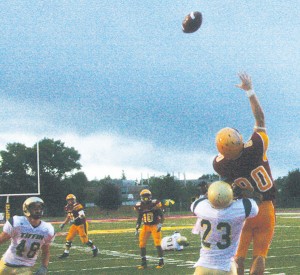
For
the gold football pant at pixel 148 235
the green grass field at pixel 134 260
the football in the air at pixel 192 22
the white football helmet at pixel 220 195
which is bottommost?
the green grass field at pixel 134 260

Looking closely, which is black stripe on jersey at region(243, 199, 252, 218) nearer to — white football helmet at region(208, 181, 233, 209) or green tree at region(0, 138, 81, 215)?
white football helmet at region(208, 181, 233, 209)

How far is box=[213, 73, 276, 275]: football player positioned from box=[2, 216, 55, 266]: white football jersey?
2.19 m

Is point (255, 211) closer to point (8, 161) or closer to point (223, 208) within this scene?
point (223, 208)

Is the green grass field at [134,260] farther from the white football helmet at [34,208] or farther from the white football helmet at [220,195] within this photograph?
the white football helmet at [220,195]

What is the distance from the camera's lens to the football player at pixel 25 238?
22.4ft

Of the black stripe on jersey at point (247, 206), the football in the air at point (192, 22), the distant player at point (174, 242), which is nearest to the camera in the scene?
the black stripe on jersey at point (247, 206)

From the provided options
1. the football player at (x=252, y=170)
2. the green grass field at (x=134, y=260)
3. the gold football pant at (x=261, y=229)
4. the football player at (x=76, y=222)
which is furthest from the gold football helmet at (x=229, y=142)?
the football player at (x=76, y=222)

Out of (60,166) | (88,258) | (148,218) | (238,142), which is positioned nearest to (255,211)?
(238,142)

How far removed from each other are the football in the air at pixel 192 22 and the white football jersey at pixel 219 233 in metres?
4.30

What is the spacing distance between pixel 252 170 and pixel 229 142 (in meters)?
0.46

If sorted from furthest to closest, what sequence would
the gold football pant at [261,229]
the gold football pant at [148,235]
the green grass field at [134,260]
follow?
the gold football pant at [148,235], the green grass field at [134,260], the gold football pant at [261,229]

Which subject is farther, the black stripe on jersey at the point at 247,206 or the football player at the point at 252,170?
the football player at the point at 252,170

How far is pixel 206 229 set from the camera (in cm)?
550

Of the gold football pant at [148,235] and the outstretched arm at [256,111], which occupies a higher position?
the outstretched arm at [256,111]
